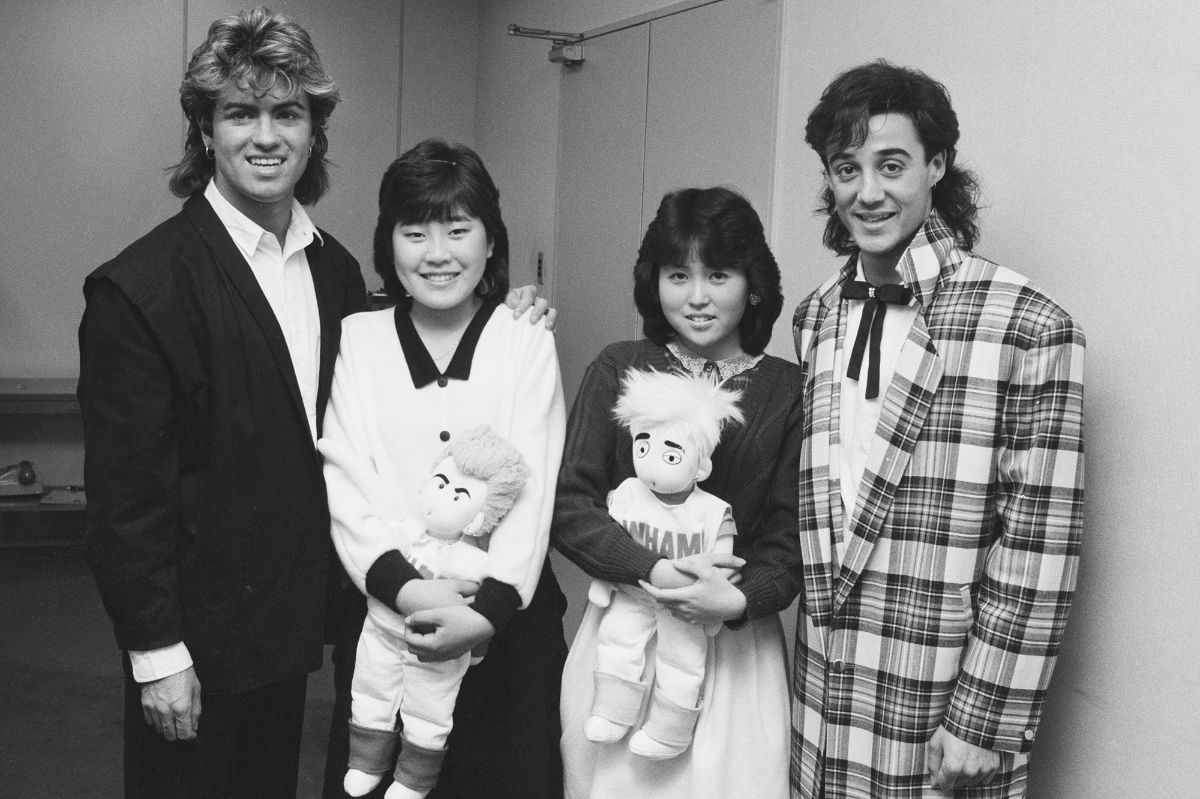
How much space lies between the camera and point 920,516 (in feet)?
5.28

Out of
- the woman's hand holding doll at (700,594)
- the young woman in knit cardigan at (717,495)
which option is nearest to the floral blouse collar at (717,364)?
the young woman in knit cardigan at (717,495)

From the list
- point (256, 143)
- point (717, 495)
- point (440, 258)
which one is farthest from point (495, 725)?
point (256, 143)

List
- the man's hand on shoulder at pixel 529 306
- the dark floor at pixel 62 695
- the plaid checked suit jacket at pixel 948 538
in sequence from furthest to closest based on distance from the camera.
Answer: the dark floor at pixel 62 695 → the man's hand on shoulder at pixel 529 306 → the plaid checked suit jacket at pixel 948 538

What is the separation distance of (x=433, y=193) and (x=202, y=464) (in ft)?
1.94

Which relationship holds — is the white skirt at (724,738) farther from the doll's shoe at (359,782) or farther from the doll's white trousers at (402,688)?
the doll's shoe at (359,782)

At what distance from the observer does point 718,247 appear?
5.82 ft

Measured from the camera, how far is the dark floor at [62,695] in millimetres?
2916

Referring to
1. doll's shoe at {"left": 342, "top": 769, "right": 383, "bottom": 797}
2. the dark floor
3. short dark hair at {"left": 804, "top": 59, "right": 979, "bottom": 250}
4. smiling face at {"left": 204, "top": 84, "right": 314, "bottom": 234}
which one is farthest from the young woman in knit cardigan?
the dark floor

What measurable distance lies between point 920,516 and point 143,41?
4.81 m

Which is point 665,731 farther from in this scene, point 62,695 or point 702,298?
point 62,695

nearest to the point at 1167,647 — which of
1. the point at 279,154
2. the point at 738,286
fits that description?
the point at 738,286

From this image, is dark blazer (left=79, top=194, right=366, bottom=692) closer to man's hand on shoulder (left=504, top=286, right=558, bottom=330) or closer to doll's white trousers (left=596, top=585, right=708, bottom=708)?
man's hand on shoulder (left=504, top=286, right=558, bottom=330)

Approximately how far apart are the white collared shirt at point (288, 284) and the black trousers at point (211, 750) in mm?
488

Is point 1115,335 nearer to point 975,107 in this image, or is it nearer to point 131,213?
point 975,107
